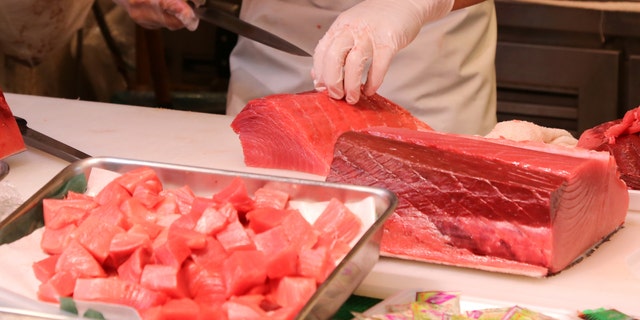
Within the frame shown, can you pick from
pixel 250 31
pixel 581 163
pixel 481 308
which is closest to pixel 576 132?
pixel 250 31

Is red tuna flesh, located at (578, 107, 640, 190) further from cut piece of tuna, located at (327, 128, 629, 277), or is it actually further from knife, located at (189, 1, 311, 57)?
knife, located at (189, 1, 311, 57)

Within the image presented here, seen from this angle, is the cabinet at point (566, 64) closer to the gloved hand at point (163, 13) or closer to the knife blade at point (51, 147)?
the gloved hand at point (163, 13)

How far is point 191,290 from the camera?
1.42m

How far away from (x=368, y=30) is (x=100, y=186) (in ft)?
3.14

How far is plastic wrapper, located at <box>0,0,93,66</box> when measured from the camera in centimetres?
424

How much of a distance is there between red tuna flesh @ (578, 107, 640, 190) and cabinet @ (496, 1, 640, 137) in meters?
2.03

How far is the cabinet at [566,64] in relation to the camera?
439 centimetres

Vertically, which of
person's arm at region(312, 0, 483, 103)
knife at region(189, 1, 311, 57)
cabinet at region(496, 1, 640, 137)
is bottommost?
cabinet at region(496, 1, 640, 137)

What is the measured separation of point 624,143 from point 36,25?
296cm

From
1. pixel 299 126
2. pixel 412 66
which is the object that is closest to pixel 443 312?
pixel 299 126

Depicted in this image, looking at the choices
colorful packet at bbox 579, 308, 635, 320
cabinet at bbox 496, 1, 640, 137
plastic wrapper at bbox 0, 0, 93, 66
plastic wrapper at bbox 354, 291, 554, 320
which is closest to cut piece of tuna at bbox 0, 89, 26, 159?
plastic wrapper at bbox 354, 291, 554, 320

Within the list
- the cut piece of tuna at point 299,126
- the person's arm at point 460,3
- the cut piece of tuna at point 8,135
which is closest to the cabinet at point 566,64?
the person's arm at point 460,3

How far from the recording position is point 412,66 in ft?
10.6

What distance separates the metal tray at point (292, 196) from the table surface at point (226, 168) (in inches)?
8.2
